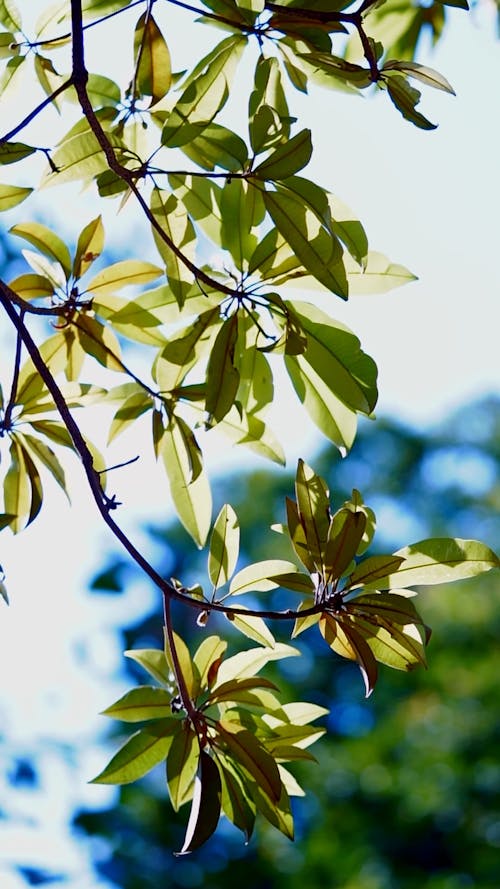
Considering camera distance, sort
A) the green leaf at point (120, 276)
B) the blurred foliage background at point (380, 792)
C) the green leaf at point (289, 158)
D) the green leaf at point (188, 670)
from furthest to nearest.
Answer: the blurred foliage background at point (380, 792) → the green leaf at point (120, 276) → the green leaf at point (188, 670) → the green leaf at point (289, 158)

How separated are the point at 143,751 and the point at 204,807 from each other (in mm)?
117

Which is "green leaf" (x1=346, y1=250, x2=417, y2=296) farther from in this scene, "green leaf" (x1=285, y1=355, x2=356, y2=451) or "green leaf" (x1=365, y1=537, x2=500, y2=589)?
"green leaf" (x1=365, y1=537, x2=500, y2=589)

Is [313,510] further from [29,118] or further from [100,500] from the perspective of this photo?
[29,118]

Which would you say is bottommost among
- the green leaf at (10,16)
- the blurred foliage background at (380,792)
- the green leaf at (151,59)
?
the blurred foliage background at (380,792)

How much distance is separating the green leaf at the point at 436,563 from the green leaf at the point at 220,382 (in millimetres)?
166

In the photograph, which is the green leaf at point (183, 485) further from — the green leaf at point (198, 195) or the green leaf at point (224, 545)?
the green leaf at point (198, 195)

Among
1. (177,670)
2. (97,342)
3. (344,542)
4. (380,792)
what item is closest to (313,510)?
(344,542)

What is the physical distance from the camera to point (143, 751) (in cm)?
82

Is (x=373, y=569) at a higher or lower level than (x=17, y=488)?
lower

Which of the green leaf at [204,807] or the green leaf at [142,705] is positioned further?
the green leaf at [142,705]

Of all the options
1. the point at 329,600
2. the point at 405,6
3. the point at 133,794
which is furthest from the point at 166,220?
the point at 133,794

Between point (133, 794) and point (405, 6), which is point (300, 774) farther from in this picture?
point (405, 6)

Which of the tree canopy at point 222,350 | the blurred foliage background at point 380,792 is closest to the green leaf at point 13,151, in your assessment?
the tree canopy at point 222,350

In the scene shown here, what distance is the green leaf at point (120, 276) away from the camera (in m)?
0.92
